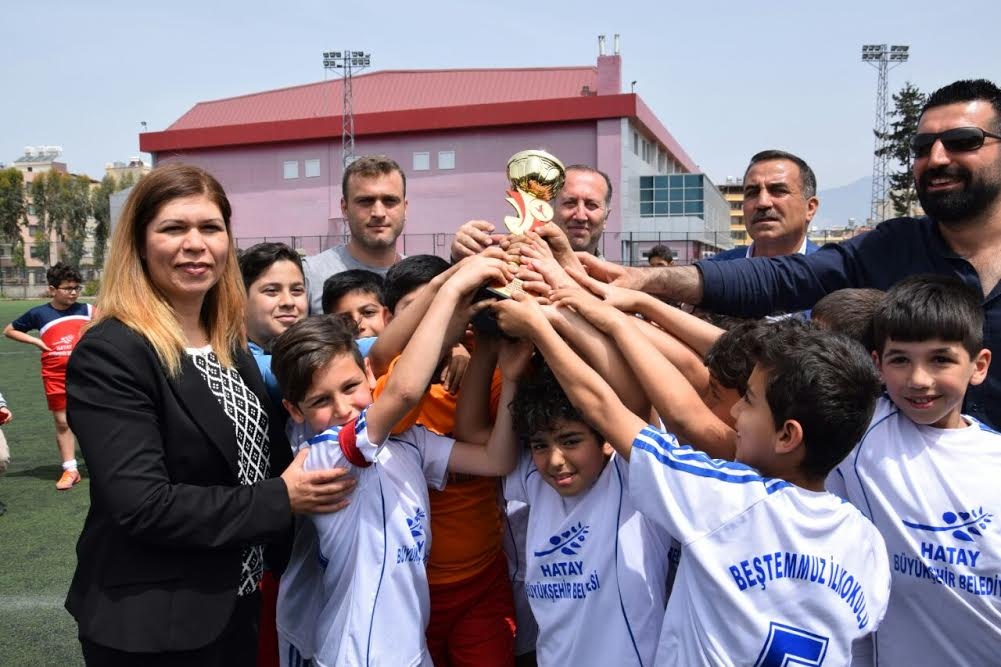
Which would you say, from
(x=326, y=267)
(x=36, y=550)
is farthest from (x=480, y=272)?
(x=36, y=550)

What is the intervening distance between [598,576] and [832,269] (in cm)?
139

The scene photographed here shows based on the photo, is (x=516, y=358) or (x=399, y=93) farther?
(x=399, y=93)

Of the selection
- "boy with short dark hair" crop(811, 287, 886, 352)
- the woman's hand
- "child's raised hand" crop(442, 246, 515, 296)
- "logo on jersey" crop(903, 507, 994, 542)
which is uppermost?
"child's raised hand" crop(442, 246, 515, 296)

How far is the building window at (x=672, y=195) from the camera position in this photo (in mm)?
31281

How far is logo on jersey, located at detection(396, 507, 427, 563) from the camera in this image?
2084mm

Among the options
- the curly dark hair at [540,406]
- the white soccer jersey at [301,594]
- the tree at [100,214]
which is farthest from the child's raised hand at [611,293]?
the tree at [100,214]

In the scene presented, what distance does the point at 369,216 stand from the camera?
3736 mm

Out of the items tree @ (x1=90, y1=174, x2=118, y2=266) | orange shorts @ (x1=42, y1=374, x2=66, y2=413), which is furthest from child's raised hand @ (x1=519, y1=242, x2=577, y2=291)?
tree @ (x1=90, y1=174, x2=118, y2=266)

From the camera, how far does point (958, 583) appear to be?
1846 mm

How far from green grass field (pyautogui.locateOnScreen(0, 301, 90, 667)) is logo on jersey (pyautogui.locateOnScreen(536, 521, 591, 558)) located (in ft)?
9.04

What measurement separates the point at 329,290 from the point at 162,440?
1220 millimetres

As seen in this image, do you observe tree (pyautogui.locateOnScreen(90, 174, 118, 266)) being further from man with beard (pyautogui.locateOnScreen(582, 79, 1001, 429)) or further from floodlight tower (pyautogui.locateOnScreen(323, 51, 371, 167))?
man with beard (pyautogui.locateOnScreen(582, 79, 1001, 429))

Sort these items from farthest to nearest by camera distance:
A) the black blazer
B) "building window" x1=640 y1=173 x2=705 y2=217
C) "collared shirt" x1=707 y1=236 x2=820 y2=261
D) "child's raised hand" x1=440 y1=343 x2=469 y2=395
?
"building window" x1=640 y1=173 x2=705 y2=217, "collared shirt" x1=707 y1=236 x2=820 y2=261, "child's raised hand" x1=440 y1=343 x2=469 y2=395, the black blazer

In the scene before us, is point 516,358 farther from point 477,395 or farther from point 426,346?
point 426,346
